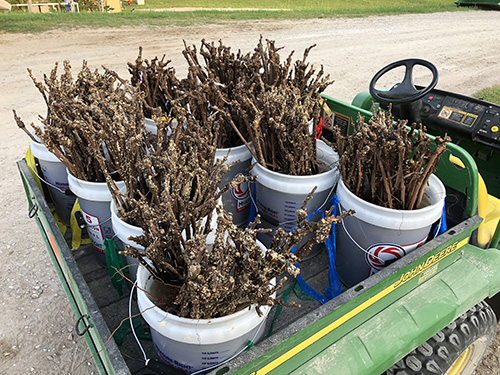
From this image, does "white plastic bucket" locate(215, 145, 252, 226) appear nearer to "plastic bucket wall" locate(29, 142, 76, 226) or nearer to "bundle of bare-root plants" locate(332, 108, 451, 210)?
"bundle of bare-root plants" locate(332, 108, 451, 210)

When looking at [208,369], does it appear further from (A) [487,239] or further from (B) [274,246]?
(A) [487,239]

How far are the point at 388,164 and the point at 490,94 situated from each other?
5.90 metres

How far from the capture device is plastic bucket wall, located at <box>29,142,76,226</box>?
2205mm

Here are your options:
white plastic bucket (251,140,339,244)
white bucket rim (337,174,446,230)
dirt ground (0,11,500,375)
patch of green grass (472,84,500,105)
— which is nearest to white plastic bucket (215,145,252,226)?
white plastic bucket (251,140,339,244)

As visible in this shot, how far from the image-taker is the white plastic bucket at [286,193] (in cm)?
192

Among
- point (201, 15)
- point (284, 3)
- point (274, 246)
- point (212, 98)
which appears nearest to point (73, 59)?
point (201, 15)

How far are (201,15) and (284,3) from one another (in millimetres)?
10118

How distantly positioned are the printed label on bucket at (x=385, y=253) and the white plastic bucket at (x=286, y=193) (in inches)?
14.0

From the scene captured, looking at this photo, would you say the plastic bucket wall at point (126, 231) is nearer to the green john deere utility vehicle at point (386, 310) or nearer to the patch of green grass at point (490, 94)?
the green john deere utility vehicle at point (386, 310)

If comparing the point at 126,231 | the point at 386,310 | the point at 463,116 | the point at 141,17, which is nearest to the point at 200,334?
the point at 126,231

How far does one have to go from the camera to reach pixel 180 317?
1.28 meters

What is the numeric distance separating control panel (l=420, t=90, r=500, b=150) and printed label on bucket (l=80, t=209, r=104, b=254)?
2219 millimetres

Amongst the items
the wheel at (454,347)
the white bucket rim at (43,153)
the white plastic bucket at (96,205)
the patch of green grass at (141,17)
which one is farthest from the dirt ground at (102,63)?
the white bucket rim at (43,153)

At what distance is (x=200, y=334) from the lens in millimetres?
1254
